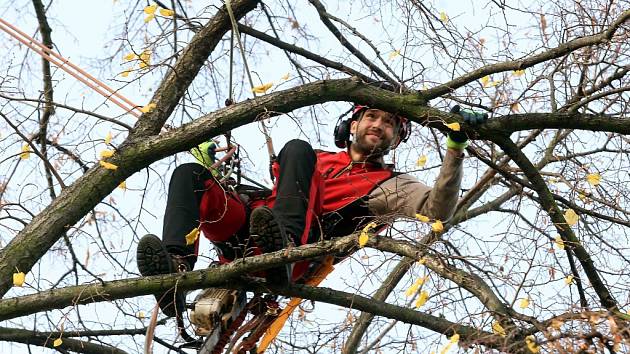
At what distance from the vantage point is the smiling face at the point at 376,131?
6008 mm

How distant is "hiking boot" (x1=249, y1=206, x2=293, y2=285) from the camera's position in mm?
4965

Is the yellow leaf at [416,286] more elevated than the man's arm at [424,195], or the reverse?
the man's arm at [424,195]

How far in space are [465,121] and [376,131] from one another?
1.01 metres

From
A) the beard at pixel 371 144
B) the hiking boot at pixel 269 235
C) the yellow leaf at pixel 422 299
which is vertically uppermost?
the beard at pixel 371 144

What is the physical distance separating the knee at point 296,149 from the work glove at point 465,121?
587 millimetres

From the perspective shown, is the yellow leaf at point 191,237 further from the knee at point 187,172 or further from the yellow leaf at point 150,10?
the yellow leaf at point 150,10

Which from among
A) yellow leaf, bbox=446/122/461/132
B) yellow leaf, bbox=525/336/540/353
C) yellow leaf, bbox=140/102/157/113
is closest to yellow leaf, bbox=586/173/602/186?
yellow leaf, bbox=446/122/461/132

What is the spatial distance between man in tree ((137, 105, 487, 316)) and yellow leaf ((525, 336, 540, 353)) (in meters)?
0.99

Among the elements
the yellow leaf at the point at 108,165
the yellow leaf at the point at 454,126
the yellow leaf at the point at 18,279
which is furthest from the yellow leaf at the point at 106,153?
the yellow leaf at the point at 454,126

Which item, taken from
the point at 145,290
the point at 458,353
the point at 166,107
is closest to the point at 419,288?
the point at 458,353

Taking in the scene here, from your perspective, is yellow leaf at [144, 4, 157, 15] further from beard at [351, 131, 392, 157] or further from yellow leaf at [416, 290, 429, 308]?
yellow leaf at [416, 290, 429, 308]

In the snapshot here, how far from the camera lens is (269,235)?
498cm

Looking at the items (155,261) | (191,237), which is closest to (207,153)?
(191,237)

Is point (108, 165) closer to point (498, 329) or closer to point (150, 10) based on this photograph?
point (150, 10)
